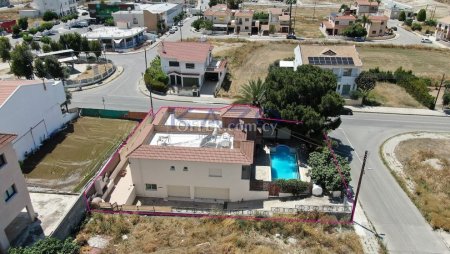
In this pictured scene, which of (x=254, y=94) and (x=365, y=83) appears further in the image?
(x=365, y=83)

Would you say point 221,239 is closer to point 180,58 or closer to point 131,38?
point 180,58

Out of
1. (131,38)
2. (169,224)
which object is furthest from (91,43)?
(169,224)

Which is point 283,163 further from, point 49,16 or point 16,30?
point 49,16

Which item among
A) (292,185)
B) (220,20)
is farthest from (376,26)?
(292,185)

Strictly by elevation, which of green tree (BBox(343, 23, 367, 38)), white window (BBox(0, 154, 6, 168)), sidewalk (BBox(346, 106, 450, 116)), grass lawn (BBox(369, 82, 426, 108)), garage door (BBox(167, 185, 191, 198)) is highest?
white window (BBox(0, 154, 6, 168))

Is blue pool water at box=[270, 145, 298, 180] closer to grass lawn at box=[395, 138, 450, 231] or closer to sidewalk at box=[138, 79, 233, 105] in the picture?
grass lawn at box=[395, 138, 450, 231]

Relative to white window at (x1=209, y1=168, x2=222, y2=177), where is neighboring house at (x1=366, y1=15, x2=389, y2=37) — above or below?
above

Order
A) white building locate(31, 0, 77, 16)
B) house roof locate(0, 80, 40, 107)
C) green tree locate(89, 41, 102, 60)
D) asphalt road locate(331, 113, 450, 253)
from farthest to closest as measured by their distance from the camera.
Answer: white building locate(31, 0, 77, 16) < green tree locate(89, 41, 102, 60) < house roof locate(0, 80, 40, 107) < asphalt road locate(331, 113, 450, 253)

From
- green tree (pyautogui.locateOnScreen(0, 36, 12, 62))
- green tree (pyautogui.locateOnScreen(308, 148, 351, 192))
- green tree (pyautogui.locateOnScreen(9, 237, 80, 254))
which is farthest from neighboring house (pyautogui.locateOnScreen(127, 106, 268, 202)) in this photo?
green tree (pyautogui.locateOnScreen(0, 36, 12, 62))

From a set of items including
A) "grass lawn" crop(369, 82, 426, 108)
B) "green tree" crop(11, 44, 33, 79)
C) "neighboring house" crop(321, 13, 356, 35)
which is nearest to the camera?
"grass lawn" crop(369, 82, 426, 108)
